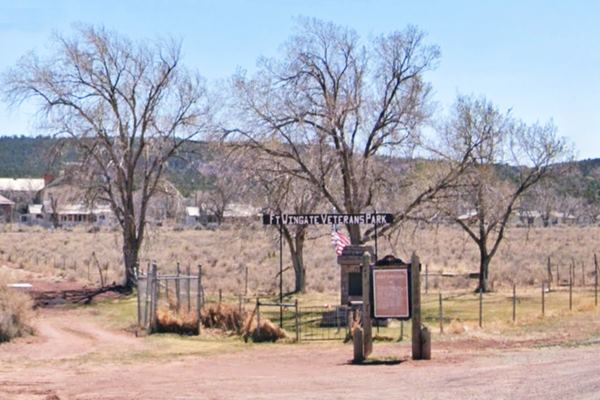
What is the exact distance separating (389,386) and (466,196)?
831 inches

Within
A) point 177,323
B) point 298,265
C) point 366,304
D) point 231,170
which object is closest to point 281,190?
point 231,170

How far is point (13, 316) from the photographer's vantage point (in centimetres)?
2727

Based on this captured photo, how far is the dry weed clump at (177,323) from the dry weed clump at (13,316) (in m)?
3.50

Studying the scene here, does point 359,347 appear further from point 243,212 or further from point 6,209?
point 6,209

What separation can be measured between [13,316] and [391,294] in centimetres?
1156

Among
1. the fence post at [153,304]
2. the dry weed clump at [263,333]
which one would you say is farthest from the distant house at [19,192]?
the dry weed clump at [263,333]

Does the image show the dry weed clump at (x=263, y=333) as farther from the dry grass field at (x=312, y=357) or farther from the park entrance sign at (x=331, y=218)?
the park entrance sign at (x=331, y=218)

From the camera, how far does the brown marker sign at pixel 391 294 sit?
67.4 feet

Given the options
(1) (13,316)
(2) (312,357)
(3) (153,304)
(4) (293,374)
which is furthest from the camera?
(3) (153,304)

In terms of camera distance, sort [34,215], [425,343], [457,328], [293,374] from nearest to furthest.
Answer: [293,374], [425,343], [457,328], [34,215]

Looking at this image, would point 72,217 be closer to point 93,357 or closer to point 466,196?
point 466,196

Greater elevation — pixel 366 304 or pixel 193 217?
pixel 193 217

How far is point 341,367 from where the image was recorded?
19.2 meters

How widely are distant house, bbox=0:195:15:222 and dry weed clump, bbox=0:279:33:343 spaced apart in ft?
346
